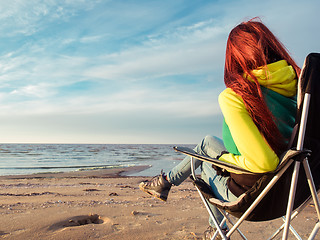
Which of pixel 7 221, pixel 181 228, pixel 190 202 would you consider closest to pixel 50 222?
pixel 7 221

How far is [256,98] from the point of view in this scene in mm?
1423

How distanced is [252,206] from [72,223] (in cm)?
267

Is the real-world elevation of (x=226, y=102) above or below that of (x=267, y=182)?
above

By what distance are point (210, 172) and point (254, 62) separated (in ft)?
3.32

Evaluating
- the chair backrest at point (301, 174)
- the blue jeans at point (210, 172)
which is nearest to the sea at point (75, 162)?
the blue jeans at point (210, 172)

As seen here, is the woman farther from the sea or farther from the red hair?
the sea

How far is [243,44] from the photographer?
5.32 feet

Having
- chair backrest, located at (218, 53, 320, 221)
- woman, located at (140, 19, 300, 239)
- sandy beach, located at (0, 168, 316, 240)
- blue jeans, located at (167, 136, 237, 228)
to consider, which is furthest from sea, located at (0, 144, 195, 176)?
woman, located at (140, 19, 300, 239)

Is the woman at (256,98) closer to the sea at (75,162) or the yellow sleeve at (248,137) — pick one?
the yellow sleeve at (248,137)

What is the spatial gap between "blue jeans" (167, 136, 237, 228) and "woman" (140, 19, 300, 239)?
0.21 m

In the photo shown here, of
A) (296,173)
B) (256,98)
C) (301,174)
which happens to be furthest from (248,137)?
(301,174)

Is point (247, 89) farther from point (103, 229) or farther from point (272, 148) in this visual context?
point (103, 229)

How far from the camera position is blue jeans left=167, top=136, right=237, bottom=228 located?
196cm

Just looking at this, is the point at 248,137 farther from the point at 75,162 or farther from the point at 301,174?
the point at 75,162
